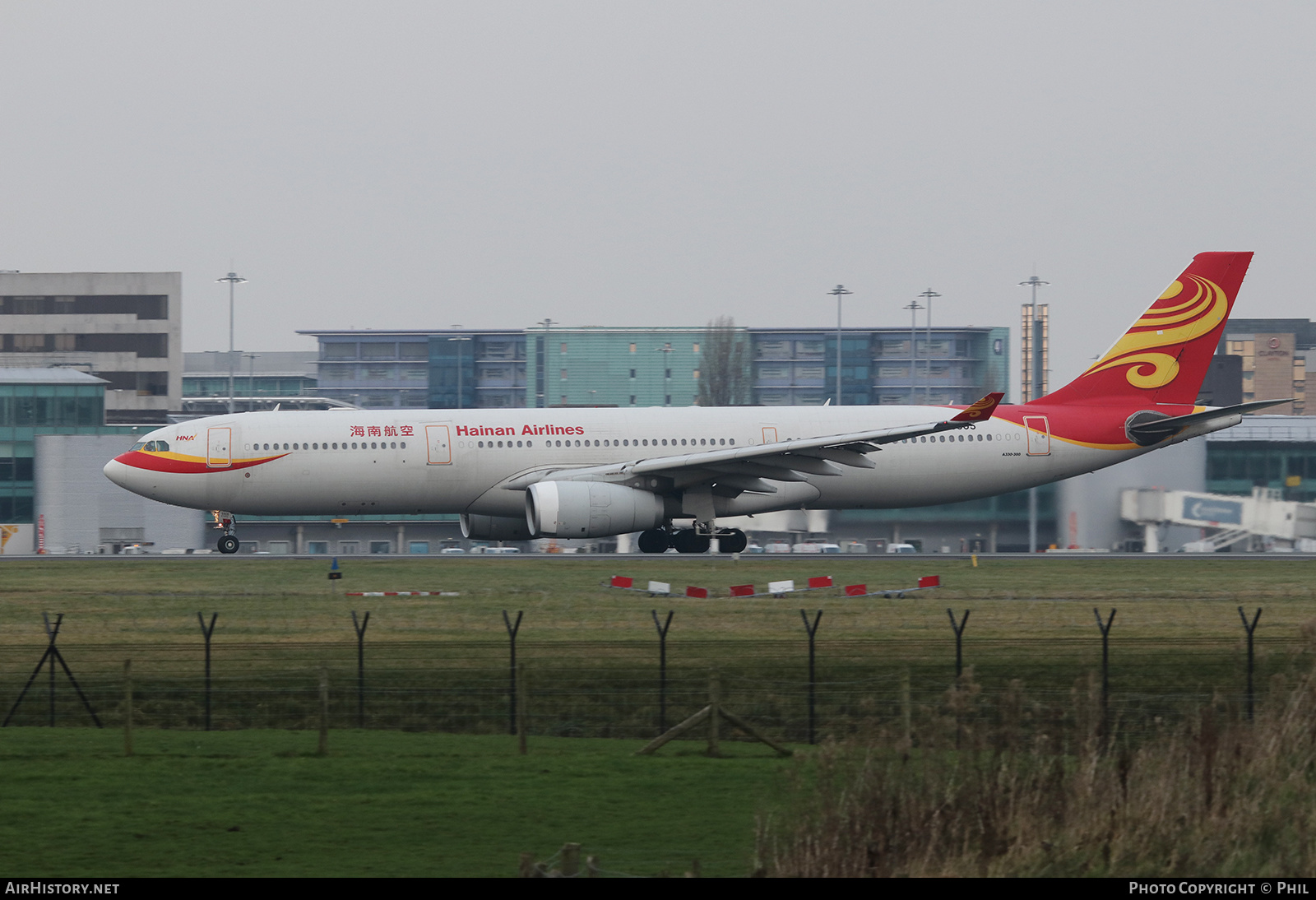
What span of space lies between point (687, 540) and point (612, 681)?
20.6 m

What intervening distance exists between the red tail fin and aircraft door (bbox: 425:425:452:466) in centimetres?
1735

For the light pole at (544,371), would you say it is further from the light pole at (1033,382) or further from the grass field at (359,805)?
the grass field at (359,805)

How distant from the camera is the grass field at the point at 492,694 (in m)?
14.3

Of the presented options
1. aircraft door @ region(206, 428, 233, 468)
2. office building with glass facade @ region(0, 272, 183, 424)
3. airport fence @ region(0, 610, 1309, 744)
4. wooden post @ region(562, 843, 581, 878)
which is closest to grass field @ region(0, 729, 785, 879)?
airport fence @ region(0, 610, 1309, 744)

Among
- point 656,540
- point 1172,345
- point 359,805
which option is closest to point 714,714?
point 359,805

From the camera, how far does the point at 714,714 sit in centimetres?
1791

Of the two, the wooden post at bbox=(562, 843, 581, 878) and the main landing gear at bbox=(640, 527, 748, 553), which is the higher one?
the main landing gear at bbox=(640, 527, 748, 553)

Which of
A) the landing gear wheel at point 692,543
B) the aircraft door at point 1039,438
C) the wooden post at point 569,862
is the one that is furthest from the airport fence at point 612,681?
the aircraft door at point 1039,438

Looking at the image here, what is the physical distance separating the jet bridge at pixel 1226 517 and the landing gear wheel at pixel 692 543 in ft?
53.7

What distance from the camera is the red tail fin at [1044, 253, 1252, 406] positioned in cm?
4319

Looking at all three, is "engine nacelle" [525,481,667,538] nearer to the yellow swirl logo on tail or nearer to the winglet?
the winglet

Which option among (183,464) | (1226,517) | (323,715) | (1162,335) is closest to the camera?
(323,715)

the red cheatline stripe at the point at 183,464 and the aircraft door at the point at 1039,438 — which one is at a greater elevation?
the aircraft door at the point at 1039,438

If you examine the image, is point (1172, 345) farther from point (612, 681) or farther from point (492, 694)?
point (492, 694)
